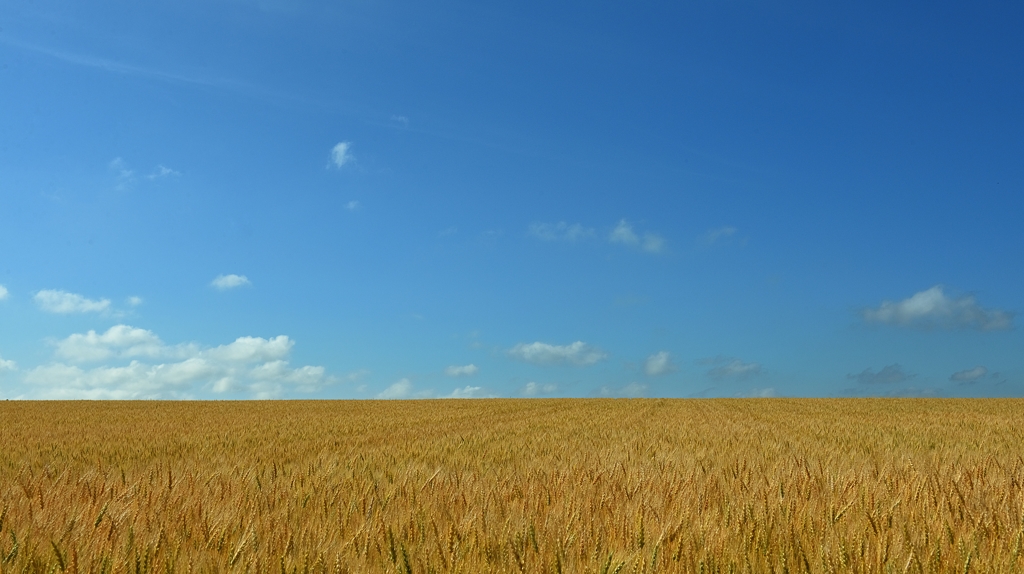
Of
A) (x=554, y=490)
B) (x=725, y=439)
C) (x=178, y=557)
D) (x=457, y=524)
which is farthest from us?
(x=725, y=439)

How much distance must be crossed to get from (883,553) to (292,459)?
5552 mm

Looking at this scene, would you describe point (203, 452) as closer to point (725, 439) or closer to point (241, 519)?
point (241, 519)

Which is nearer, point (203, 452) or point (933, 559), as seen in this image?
point (933, 559)

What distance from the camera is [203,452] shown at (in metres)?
7.64

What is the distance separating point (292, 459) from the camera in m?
6.66

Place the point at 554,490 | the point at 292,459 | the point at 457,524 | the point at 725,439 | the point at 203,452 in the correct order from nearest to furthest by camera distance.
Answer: the point at 457,524
the point at 554,490
the point at 292,459
the point at 203,452
the point at 725,439

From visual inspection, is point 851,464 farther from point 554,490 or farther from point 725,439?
point 554,490

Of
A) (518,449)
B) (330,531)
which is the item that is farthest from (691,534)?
(518,449)

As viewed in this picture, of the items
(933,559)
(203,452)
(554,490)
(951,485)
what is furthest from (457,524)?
(203,452)

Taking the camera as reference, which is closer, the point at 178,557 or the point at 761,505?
the point at 178,557

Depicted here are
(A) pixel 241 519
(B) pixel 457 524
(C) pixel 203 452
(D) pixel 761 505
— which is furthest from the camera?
(C) pixel 203 452

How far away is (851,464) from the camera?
18.6 ft

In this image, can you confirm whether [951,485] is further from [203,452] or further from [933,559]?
[203,452]

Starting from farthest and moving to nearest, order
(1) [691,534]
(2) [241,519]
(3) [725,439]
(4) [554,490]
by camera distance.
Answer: (3) [725,439] → (4) [554,490] → (2) [241,519] → (1) [691,534]
